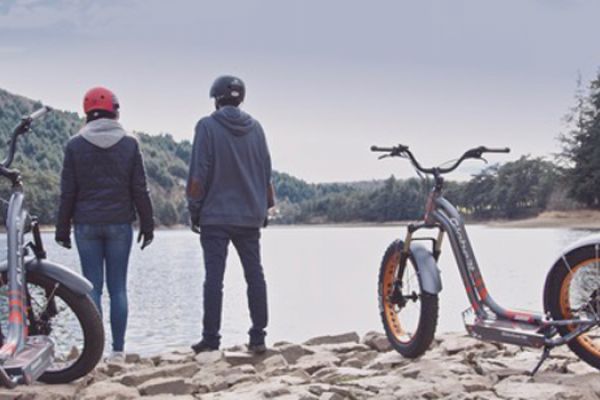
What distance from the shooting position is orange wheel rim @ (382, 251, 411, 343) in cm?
688

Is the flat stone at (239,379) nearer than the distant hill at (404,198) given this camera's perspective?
Yes

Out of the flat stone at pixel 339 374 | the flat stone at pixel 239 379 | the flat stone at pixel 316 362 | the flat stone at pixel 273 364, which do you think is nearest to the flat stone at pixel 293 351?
the flat stone at pixel 316 362

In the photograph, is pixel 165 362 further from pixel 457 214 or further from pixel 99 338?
pixel 457 214

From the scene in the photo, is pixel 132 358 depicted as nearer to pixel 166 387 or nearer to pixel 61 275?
pixel 166 387

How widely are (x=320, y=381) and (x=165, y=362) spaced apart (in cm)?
174

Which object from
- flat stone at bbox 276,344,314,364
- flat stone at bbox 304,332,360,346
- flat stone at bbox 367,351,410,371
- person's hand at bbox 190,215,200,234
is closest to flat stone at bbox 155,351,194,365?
flat stone at bbox 276,344,314,364

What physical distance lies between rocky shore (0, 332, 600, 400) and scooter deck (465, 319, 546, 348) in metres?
0.22

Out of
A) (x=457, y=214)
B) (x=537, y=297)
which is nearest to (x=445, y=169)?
(x=457, y=214)

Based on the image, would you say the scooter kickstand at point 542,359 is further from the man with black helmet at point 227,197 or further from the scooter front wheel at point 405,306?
the man with black helmet at point 227,197

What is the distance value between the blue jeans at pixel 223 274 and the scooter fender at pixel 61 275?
4.82 feet

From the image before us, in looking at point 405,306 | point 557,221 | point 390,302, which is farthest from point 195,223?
point 557,221

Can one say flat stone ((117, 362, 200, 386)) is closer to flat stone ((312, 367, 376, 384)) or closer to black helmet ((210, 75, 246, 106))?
flat stone ((312, 367, 376, 384))

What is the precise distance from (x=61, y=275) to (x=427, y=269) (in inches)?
107

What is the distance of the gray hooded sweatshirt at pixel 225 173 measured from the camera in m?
6.91
